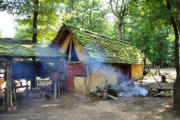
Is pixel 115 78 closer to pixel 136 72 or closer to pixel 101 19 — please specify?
pixel 136 72

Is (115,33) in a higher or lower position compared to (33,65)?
higher

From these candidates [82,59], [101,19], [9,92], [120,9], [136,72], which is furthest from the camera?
[101,19]

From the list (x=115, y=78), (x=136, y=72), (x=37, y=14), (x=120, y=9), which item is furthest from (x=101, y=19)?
(x=115, y=78)

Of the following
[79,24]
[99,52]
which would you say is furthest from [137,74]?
[79,24]

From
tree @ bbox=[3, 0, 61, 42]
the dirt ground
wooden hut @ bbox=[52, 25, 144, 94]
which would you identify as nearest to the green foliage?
tree @ bbox=[3, 0, 61, 42]

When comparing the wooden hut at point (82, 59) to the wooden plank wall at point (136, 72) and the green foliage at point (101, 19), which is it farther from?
the wooden plank wall at point (136, 72)

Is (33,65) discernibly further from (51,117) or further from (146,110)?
(146,110)

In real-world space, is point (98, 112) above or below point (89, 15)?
below

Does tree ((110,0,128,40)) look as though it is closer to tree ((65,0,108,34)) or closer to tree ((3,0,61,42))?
tree ((65,0,108,34))

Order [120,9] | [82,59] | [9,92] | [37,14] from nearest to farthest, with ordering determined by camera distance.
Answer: [9,92], [82,59], [37,14], [120,9]

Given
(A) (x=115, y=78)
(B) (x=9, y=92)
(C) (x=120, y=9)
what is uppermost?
(C) (x=120, y=9)

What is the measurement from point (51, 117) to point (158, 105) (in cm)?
526

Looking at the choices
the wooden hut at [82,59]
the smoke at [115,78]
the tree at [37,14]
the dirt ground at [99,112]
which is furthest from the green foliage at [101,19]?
the dirt ground at [99,112]

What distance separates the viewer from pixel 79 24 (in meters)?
→ 29.1
